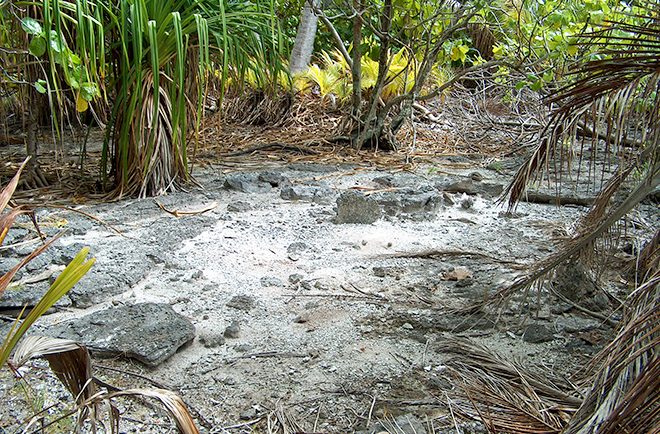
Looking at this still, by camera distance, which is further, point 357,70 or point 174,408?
point 357,70

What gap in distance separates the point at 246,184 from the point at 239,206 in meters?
0.43

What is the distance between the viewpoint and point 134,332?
2.19m

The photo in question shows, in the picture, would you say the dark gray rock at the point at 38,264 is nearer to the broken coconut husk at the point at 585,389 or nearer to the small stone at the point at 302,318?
the small stone at the point at 302,318

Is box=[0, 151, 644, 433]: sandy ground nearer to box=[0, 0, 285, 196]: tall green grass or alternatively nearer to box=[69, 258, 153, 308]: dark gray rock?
box=[69, 258, 153, 308]: dark gray rock

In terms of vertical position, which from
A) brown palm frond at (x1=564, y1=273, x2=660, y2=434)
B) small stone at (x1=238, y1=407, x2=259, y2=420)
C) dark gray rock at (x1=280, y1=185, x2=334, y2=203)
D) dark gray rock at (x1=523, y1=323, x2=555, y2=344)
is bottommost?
small stone at (x1=238, y1=407, x2=259, y2=420)

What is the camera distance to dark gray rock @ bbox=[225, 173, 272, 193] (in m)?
4.16

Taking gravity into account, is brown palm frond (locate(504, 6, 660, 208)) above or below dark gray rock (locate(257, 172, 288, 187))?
above

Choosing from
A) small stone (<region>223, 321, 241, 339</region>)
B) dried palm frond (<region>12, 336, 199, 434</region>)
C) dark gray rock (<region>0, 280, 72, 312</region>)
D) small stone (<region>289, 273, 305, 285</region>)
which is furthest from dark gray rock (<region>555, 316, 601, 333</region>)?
dark gray rock (<region>0, 280, 72, 312</region>)

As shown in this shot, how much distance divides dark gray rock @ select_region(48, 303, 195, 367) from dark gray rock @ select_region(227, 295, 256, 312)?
249 millimetres

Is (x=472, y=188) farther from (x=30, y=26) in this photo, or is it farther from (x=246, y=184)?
(x=30, y=26)

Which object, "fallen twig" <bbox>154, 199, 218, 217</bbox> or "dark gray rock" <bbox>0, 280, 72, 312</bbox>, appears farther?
"fallen twig" <bbox>154, 199, 218, 217</bbox>

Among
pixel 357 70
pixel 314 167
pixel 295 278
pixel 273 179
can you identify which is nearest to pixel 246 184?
pixel 273 179

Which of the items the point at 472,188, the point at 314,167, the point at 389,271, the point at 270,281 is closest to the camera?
the point at 270,281

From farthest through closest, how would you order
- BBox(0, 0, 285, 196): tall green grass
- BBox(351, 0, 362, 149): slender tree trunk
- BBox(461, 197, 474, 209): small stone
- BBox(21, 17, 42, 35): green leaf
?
BBox(351, 0, 362, 149): slender tree trunk → BBox(461, 197, 474, 209): small stone → BBox(0, 0, 285, 196): tall green grass → BBox(21, 17, 42, 35): green leaf
